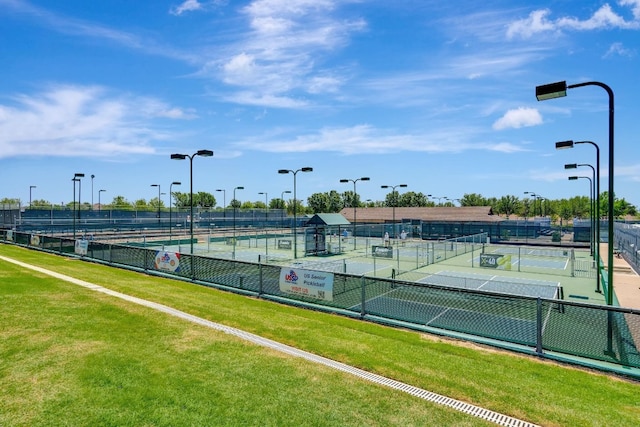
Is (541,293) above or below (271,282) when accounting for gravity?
below

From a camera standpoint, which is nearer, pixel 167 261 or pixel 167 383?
pixel 167 383

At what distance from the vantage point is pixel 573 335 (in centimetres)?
1000

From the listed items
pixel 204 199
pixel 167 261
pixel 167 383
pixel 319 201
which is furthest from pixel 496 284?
pixel 204 199

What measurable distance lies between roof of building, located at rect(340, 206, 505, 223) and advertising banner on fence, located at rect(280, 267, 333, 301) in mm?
72151

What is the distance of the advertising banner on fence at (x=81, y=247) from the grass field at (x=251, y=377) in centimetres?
1689

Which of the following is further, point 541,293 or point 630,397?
point 541,293

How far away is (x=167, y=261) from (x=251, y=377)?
15083 millimetres

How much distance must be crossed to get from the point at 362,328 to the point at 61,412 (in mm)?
7539

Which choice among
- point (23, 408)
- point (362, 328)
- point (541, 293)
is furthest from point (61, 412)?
point (541, 293)

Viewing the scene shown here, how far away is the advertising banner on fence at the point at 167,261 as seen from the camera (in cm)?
2064

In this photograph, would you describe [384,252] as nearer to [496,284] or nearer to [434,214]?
[496,284]

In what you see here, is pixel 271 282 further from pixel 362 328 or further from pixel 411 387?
pixel 411 387

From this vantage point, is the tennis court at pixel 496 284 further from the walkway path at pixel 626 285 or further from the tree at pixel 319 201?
the tree at pixel 319 201

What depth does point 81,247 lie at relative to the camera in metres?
27.9
